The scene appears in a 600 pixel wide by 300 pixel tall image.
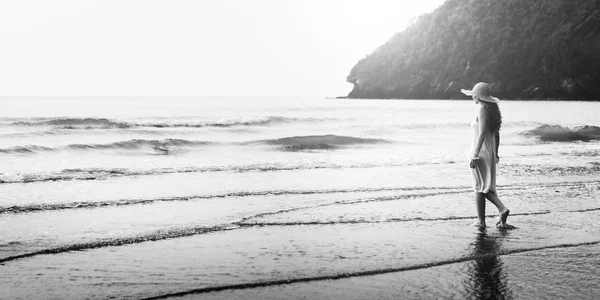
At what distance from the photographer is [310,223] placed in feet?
23.3

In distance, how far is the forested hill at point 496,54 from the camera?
107812 millimetres

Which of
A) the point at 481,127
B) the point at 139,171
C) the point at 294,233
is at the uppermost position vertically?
the point at 481,127

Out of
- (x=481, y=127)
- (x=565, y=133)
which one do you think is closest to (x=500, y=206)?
(x=481, y=127)

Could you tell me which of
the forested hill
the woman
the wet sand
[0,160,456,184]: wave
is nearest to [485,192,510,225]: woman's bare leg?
the woman

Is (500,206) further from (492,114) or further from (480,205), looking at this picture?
(492,114)

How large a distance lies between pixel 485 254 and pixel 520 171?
8.60m

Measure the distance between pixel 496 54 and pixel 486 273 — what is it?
126m

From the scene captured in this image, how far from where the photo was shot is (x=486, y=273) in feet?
15.9

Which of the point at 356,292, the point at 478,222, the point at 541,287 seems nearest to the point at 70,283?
the point at 356,292

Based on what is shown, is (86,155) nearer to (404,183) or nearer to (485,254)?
(404,183)

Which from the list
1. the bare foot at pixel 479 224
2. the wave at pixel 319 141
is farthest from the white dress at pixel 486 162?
the wave at pixel 319 141

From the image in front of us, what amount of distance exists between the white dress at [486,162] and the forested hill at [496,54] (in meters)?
108

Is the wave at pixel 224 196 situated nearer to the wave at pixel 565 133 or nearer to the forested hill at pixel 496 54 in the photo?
the wave at pixel 565 133

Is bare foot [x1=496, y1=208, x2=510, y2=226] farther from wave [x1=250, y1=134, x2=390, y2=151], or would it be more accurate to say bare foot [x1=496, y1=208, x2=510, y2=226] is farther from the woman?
wave [x1=250, y1=134, x2=390, y2=151]
